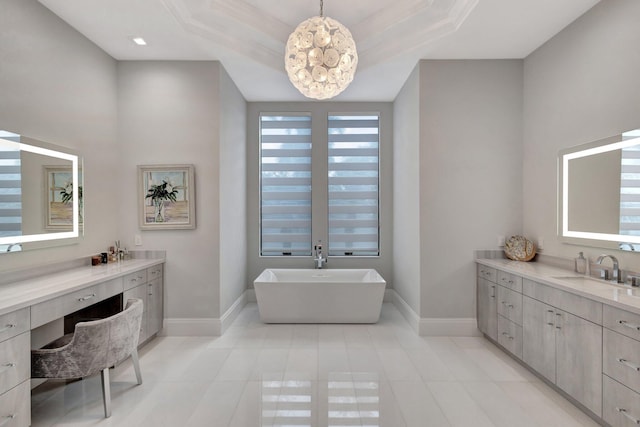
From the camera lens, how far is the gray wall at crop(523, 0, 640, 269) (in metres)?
2.60

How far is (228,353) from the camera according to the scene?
11.1 feet

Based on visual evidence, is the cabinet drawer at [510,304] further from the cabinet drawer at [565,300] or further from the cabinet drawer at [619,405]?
the cabinet drawer at [619,405]

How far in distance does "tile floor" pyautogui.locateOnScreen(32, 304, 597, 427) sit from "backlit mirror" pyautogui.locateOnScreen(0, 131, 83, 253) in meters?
1.21

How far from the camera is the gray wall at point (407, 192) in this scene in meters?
4.04

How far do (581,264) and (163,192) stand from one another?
412 cm

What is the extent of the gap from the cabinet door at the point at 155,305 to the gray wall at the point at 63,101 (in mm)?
653

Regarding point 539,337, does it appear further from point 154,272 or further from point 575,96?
point 154,272

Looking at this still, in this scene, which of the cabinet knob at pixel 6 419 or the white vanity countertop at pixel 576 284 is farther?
the white vanity countertop at pixel 576 284

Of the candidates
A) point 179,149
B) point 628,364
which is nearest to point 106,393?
point 179,149

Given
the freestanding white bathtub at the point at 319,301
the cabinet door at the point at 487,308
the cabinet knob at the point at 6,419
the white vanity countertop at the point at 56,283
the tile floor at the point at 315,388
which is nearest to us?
the cabinet knob at the point at 6,419

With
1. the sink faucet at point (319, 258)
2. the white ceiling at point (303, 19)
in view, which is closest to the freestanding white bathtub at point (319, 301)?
the sink faucet at point (319, 258)

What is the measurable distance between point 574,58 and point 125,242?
4839 millimetres

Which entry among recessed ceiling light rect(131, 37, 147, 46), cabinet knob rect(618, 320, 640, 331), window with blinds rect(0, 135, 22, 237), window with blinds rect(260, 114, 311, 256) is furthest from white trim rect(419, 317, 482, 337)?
recessed ceiling light rect(131, 37, 147, 46)

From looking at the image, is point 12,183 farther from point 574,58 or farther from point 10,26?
point 574,58
